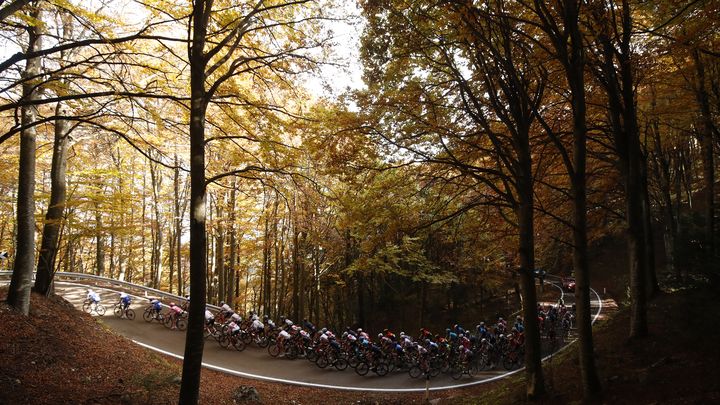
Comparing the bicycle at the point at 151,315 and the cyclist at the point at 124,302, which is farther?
the bicycle at the point at 151,315

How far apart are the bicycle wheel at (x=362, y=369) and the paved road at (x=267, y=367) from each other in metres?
0.19

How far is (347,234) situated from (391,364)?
7963mm

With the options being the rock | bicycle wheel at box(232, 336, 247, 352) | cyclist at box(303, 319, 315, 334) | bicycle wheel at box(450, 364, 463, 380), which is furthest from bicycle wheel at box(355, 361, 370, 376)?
the rock

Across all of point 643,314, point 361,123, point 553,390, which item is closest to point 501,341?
point 643,314

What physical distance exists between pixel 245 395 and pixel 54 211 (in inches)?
274

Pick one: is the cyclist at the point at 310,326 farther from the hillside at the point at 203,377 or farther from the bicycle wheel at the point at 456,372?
the bicycle wheel at the point at 456,372

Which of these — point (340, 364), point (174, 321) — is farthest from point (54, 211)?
point (340, 364)

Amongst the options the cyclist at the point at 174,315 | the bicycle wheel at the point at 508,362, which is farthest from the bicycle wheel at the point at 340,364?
the cyclist at the point at 174,315

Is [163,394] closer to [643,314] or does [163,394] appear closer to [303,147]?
[303,147]

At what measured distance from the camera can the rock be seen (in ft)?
31.3

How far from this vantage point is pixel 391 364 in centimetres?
1488

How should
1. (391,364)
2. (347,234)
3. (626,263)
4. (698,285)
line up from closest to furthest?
1. (698,285)
2. (391,364)
3. (347,234)
4. (626,263)

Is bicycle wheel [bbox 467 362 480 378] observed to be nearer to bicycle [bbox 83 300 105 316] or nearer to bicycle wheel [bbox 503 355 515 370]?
bicycle wheel [bbox 503 355 515 370]

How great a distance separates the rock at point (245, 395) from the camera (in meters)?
9.55
